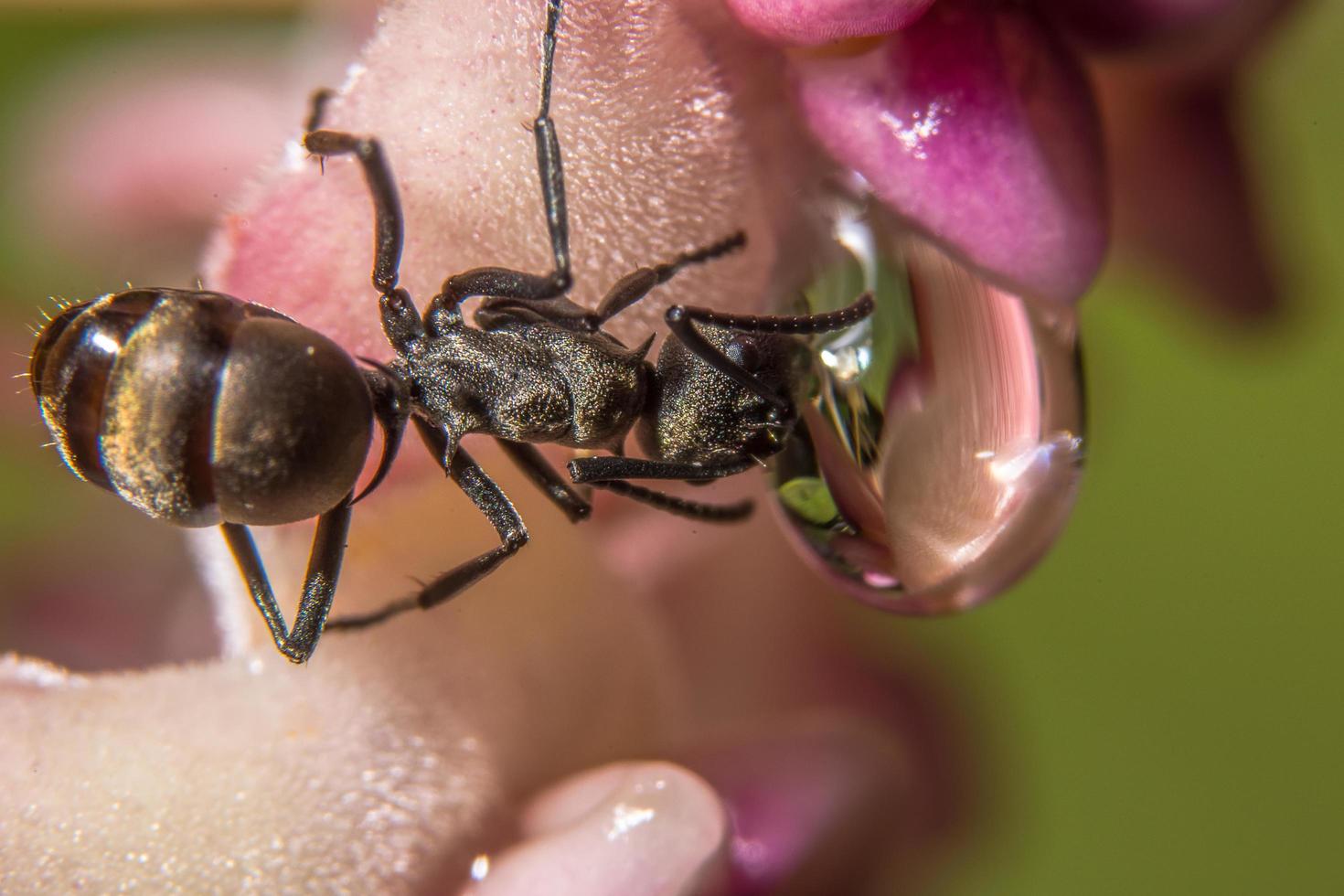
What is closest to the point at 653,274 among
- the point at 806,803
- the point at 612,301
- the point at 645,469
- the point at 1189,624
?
the point at 612,301

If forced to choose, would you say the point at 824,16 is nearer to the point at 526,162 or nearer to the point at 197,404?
the point at 526,162

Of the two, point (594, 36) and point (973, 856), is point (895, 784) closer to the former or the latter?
point (973, 856)

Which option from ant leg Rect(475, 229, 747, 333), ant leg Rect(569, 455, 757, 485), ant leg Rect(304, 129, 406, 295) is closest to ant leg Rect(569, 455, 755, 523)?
ant leg Rect(569, 455, 757, 485)

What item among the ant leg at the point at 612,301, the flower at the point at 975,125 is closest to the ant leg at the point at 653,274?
the ant leg at the point at 612,301

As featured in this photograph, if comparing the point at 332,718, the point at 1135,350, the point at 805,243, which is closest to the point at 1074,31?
the point at 805,243

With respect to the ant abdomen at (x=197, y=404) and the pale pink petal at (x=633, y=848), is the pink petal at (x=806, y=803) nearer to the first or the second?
the pale pink petal at (x=633, y=848)

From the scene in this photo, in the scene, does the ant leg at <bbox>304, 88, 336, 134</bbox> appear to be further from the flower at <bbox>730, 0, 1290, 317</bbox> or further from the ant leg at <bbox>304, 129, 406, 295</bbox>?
the flower at <bbox>730, 0, 1290, 317</bbox>
